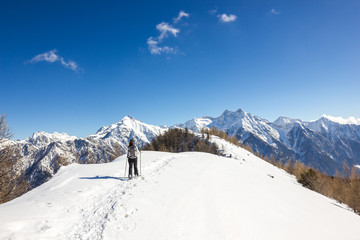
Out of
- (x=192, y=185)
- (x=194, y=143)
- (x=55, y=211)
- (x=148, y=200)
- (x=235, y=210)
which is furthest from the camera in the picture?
(x=194, y=143)

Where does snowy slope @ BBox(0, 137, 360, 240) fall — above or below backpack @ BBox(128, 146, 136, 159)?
below

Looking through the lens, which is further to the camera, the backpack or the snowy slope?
the backpack

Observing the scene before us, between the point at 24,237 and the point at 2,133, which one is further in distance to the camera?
the point at 2,133

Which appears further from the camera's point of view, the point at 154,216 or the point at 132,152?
the point at 132,152

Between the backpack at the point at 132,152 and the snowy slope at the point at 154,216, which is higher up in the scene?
the backpack at the point at 132,152

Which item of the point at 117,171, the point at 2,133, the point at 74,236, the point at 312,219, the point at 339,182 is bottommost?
the point at 339,182

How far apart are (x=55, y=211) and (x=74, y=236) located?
2.59 meters

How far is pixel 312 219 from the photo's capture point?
10703mm

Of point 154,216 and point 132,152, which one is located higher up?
point 132,152

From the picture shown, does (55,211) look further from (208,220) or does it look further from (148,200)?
(208,220)

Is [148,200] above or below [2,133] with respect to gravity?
below

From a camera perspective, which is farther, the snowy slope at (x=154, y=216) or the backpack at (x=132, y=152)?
the backpack at (x=132, y=152)

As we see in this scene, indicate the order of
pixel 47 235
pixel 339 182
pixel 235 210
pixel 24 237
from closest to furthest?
pixel 24 237, pixel 47 235, pixel 235 210, pixel 339 182

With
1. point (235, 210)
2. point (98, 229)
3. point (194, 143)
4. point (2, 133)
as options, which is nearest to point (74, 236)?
point (98, 229)
